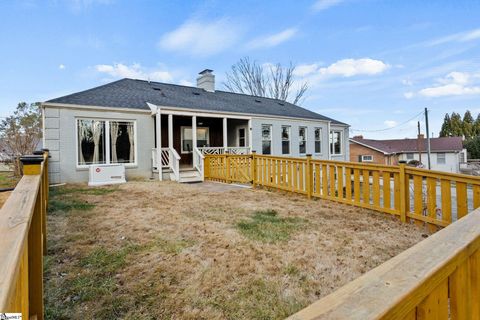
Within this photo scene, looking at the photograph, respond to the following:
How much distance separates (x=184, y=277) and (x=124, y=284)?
541 millimetres

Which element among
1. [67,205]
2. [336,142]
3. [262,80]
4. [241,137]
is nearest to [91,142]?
[67,205]

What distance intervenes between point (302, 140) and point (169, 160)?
833 cm

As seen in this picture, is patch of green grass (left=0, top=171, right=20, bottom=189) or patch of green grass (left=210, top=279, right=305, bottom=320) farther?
patch of green grass (left=0, top=171, right=20, bottom=189)

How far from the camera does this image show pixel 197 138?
13680mm

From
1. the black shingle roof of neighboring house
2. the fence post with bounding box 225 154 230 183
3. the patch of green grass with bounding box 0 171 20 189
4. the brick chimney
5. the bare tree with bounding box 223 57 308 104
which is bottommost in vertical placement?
the patch of green grass with bounding box 0 171 20 189

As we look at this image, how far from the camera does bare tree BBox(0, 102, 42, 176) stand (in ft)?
40.1

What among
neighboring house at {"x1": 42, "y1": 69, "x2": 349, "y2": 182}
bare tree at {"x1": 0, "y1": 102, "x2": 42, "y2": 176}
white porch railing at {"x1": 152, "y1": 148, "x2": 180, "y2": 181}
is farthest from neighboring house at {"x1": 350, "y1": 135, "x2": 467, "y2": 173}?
bare tree at {"x1": 0, "y1": 102, "x2": 42, "y2": 176}

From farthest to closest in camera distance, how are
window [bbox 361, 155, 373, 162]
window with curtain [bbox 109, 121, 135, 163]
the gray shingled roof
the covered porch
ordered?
the gray shingled roof → window [bbox 361, 155, 373, 162] → the covered porch → window with curtain [bbox 109, 121, 135, 163]

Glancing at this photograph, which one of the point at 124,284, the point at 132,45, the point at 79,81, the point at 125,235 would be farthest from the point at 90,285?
the point at 79,81

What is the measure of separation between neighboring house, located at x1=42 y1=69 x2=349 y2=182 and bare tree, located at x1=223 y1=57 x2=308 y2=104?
48.8 feet

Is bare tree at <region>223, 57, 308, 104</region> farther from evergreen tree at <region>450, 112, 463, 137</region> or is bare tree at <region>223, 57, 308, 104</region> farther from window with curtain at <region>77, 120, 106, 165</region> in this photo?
evergreen tree at <region>450, 112, 463, 137</region>

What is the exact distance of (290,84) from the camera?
31.2m

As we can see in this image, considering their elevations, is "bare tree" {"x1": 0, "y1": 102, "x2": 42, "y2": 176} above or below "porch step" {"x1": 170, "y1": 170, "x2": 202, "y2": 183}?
above

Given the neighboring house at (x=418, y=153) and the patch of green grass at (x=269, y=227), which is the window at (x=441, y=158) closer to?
the neighboring house at (x=418, y=153)
